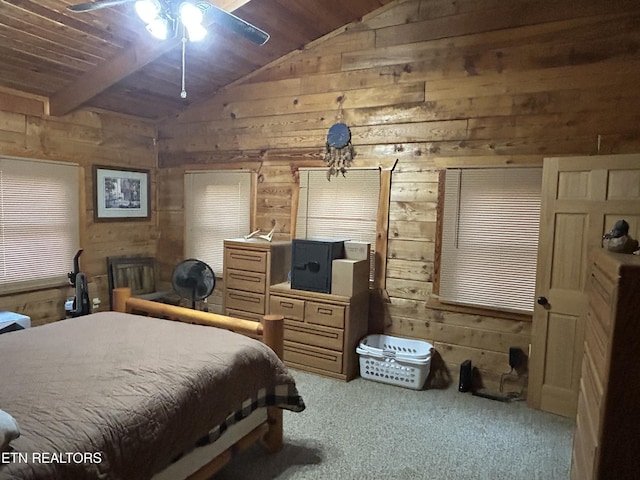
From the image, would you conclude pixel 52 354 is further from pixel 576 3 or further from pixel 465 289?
pixel 576 3

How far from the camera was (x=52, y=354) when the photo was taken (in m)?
2.11

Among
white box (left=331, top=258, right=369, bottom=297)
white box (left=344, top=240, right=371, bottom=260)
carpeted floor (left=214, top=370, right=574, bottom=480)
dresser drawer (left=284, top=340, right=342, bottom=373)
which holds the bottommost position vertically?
carpeted floor (left=214, top=370, right=574, bottom=480)

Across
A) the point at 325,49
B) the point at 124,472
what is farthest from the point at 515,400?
the point at 325,49

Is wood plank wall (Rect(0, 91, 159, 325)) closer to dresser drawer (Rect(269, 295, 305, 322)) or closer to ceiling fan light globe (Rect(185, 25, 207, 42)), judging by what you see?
dresser drawer (Rect(269, 295, 305, 322))

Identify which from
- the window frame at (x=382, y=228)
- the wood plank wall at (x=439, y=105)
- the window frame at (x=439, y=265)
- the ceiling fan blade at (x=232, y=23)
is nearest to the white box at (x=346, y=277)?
the window frame at (x=382, y=228)

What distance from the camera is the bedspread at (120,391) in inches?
56.9

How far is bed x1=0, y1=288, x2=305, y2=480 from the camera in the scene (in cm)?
147

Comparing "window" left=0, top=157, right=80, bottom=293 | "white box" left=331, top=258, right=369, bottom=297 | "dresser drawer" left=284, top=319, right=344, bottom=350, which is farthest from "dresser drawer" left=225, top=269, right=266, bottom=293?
"window" left=0, top=157, right=80, bottom=293

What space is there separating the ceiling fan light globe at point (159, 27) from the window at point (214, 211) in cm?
233

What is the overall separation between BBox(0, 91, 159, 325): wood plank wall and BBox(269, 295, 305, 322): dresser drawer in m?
2.03

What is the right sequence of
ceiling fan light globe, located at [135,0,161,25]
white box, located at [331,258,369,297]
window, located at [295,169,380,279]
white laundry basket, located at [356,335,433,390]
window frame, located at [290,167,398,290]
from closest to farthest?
ceiling fan light globe, located at [135,0,161,25]
white laundry basket, located at [356,335,433,390]
white box, located at [331,258,369,297]
window frame, located at [290,167,398,290]
window, located at [295,169,380,279]

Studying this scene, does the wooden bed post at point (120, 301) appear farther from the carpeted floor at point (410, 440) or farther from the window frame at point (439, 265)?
the window frame at point (439, 265)

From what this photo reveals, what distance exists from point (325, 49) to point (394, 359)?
116 inches

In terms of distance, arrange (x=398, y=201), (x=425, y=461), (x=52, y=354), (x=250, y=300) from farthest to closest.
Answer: (x=250, y=300) → (x=398, y=201) → (x=425, y=461) → (x=52, y=354)
